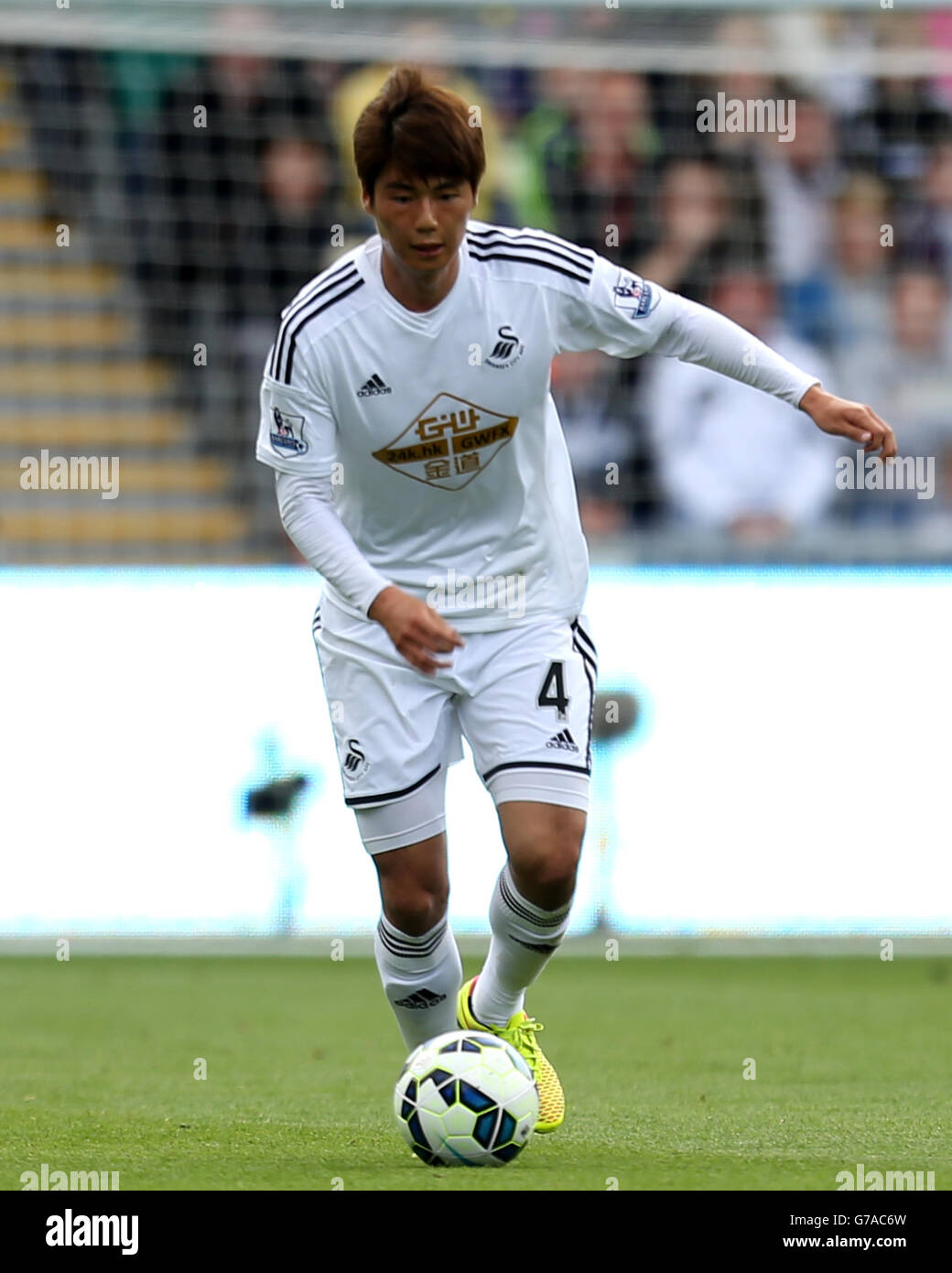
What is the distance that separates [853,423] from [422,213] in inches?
42.1

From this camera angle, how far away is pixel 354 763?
520 cm

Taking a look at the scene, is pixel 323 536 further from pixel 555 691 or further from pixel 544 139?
pixel 544 139

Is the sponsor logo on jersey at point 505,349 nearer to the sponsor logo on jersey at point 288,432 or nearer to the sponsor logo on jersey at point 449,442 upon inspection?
the sponsor logo on jersey at point 449,442

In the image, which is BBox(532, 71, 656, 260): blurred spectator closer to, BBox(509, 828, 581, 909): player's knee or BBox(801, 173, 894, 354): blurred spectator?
BBox(801, 173, 894, 354): blurred spectator

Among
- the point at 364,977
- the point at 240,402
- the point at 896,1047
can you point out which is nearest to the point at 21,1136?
the point at 896,1047

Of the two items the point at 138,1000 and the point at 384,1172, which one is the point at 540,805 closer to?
the point at 384,1172

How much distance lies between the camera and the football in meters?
4.64

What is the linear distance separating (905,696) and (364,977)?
282 cm

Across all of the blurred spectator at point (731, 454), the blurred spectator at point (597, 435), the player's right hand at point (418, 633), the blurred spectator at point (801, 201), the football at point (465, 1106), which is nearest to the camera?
the player's right hand at point (418, 633)

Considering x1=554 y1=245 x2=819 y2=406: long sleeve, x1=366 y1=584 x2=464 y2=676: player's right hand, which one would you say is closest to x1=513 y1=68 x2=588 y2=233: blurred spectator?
x1=554 y1=245 x2=819 y2=406: long sleeve

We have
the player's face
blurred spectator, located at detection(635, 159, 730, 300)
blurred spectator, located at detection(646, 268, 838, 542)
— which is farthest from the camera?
blurred spectator, located at detection(635, 159, 730, 300)

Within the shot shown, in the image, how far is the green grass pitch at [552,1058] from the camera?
15.3 ft

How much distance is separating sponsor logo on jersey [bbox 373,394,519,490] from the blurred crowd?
20.2 feet

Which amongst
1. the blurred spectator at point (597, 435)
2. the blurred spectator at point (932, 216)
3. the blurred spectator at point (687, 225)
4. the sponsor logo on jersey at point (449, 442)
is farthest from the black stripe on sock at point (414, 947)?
the blurred spectator at point (932, 216)
